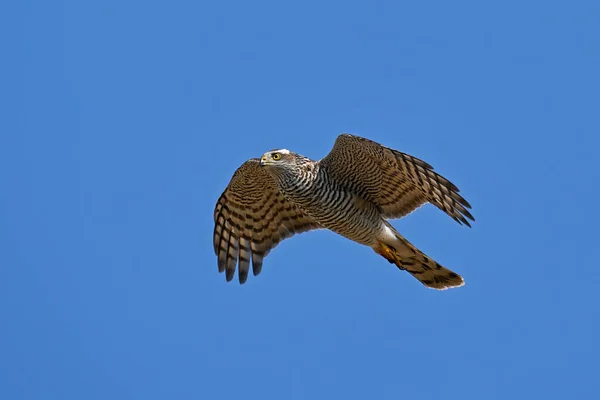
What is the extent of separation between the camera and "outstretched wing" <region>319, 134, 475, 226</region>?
14.8 meters

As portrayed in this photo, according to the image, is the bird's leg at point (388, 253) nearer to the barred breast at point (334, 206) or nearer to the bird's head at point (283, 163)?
the barred breast at point (334, 206)

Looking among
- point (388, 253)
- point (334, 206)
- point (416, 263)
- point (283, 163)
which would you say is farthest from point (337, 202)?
point (416, 263)

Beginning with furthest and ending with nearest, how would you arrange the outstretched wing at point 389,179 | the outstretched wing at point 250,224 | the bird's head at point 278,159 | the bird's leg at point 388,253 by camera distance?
the outstretched wing at point 250,224
the bird's leg at point 388,253
the bird's head at point 278,159
the outstretched wing at point 389,179

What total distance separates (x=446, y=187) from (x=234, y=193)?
130 inches

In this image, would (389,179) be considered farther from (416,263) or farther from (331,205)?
(416,263)

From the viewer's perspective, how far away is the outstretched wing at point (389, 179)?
14844 mm

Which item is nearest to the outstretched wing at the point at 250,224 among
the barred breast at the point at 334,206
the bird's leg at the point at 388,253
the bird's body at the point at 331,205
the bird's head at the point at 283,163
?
the bird's body at the point at 331,205

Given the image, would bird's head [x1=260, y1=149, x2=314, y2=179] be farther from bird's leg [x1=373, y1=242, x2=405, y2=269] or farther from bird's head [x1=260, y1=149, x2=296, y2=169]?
bird's leg [x1=373, y1=242, x2=405, y2=269]

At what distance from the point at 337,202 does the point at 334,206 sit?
83 mm

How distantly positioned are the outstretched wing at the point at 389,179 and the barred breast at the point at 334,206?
15 centimetres

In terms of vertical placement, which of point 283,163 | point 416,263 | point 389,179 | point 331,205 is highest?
point 389,179

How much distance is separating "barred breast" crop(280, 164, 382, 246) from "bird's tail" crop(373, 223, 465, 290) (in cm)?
27

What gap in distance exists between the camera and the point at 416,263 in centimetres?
1614

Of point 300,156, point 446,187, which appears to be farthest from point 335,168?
point 446,187
